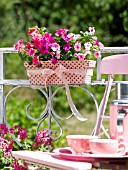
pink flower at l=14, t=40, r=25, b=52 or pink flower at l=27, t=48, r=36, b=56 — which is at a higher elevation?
pink flower at l=14, t=40, r=25, b=52

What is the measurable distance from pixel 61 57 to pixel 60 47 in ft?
0.21

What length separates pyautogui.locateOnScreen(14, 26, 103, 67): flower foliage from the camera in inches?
145

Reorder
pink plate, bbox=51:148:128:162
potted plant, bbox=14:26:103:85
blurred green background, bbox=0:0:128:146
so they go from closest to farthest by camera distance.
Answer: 1. pink plate, bbox=51:148:128:162
2. potted plant, bbox=14:26:103:85
3. blurred green background, bbox=0:0:128:146

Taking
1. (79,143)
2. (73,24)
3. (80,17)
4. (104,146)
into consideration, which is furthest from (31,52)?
(73,24)

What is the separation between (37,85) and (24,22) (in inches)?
262

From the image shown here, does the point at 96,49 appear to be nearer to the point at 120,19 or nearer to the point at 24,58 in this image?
the point at 24,58

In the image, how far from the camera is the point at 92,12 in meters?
10.5

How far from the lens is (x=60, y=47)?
3.70m

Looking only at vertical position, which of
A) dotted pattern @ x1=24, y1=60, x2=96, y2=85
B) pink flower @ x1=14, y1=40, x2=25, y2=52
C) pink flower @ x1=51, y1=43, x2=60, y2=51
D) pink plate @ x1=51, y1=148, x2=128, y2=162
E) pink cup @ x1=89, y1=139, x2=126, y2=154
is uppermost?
pink flower @ x1=14, y1=40, x2=25, y2=52

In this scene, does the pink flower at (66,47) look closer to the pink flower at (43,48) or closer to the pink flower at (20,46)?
the pink flower at (43,48)

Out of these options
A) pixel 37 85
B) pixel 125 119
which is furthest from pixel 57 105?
pixel 125 119

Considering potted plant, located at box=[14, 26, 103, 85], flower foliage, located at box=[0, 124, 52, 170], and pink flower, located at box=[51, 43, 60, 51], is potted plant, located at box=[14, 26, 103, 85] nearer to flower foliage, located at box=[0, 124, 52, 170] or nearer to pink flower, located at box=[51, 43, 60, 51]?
pink flower, located at box=[51, 43, 60, 51]

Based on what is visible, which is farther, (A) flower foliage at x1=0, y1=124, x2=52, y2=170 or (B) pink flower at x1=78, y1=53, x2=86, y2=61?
(A) flower foliage at x1=0, y1=124, x2=52, y2=170

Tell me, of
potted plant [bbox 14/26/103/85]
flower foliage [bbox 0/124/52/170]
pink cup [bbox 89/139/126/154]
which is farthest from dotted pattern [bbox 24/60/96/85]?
pink cup [bbox 89/139/126/154]
